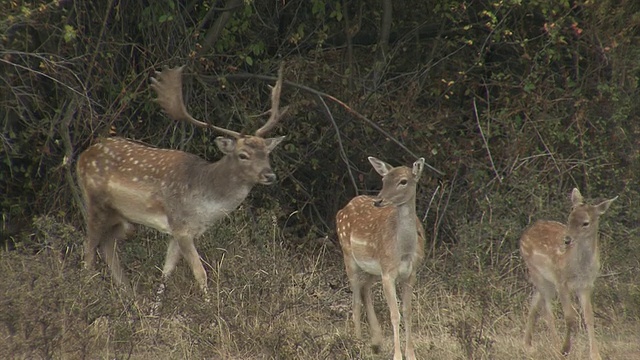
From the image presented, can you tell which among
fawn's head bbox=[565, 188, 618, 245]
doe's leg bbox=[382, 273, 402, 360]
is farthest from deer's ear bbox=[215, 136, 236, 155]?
fawn's head bbox=[565, 188, 618, 245]

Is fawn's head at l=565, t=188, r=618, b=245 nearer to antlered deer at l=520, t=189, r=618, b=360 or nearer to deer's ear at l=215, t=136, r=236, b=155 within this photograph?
antlered deer at l=520, t=189, r=618, b=360

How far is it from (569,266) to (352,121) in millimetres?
3607

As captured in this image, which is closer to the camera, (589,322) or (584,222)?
(589,322)

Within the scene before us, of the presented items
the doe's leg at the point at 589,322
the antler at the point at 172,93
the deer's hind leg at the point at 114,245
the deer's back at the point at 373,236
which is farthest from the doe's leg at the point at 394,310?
the deer's hind leg at the point at 114,245

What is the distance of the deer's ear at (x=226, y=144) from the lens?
31.7ft

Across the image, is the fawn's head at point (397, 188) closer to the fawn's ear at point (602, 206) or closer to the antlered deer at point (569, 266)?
the antlered deer at point (569, 266)

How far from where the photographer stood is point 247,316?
8062mm

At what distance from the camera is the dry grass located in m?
7.56

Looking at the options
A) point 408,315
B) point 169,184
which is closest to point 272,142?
point 169,184

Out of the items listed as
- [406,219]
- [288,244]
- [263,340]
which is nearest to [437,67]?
[288,244]

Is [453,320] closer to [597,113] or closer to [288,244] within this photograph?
[288,244]

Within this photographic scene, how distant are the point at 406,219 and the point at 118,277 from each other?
8.70 ft

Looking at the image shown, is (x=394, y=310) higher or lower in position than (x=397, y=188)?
lower

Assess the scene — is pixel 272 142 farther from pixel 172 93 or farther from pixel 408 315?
pixel 408 315
